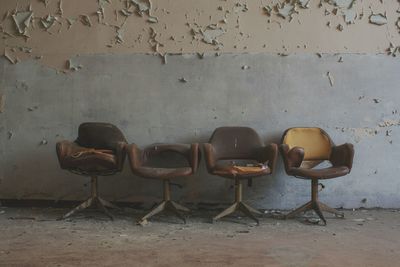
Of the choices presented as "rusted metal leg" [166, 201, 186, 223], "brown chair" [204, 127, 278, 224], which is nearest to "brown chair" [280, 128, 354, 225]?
"brown chair" [204, 127, 278, 224]

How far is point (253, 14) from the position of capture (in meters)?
5.21

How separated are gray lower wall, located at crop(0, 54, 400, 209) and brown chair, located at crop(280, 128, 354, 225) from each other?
0.23m

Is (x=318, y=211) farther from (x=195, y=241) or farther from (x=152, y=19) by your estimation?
(x=152, y=19)

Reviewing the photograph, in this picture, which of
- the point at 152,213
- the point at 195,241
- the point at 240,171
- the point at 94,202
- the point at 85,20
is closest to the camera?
the point at 195,241

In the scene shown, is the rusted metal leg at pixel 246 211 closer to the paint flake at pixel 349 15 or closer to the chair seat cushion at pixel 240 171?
the chair seat cushion at pixel 240 171

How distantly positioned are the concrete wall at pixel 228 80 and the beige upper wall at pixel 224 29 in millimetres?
11

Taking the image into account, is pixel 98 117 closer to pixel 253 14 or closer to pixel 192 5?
pixel 192 5

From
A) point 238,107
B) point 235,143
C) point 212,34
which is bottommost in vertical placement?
point 235,143

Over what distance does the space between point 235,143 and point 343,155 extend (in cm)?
113

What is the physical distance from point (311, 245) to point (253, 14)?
2.70m

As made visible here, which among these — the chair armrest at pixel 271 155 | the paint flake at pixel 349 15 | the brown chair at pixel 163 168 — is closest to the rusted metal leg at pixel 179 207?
the brown chair at pixel 163 168

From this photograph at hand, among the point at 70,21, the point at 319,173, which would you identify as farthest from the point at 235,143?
the point at 70,21

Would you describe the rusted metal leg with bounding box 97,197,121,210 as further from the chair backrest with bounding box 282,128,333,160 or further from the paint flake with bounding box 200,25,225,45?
the paint flake with bounding box 200,25,225,45

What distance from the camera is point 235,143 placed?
5.00 meters
